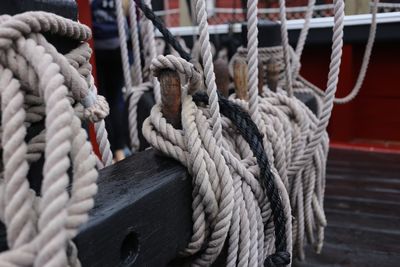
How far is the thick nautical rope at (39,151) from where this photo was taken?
43 centimetres

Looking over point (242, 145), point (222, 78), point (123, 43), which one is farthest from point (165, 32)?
point (123, 43)

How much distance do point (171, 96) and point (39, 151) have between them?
11.2 inches

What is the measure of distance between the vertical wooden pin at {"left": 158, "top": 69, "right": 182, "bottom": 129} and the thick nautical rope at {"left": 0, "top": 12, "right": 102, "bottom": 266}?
23 centimetres

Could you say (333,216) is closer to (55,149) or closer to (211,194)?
(211,194)

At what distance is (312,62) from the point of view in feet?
9.86

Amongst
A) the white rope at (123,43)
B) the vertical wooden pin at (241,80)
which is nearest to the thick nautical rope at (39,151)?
the vertical wooden pin at (241,80)

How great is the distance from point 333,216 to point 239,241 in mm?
1030

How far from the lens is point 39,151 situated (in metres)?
0.54

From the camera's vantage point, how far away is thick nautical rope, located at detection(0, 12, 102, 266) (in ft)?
1.40

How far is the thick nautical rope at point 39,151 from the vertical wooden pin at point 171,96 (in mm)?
234

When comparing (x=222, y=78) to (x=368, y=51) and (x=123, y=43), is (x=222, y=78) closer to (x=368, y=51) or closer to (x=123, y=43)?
(x=123, y=43)

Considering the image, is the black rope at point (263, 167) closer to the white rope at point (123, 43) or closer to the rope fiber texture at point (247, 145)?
the rope fiber texture at point (247, 145)

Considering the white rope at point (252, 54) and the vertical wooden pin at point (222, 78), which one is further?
the vertical wooden pin at point (222, 78)

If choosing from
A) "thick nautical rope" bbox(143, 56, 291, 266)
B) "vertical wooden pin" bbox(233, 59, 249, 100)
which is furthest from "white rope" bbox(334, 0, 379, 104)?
"thick nautical rope" bbox(143, 56, 291, 266)
